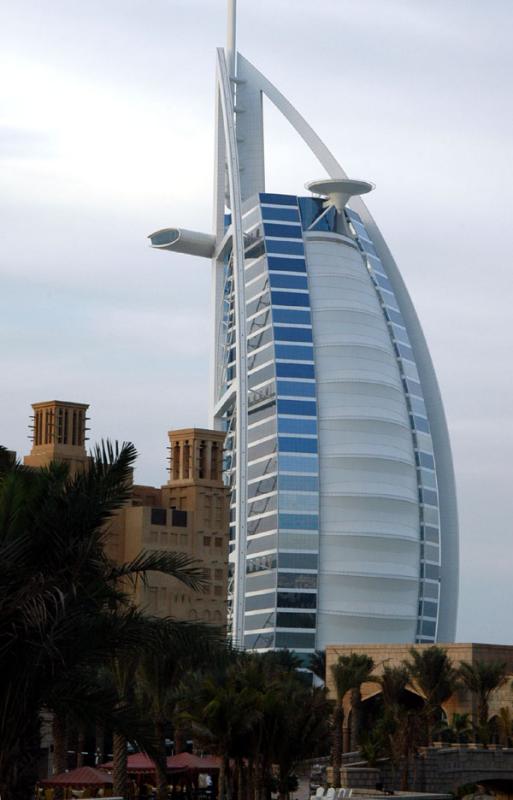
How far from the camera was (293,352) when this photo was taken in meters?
163

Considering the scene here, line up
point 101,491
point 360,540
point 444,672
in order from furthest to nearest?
point 360,540
point 444,672
point 101,491

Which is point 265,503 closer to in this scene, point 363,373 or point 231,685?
point 363,373

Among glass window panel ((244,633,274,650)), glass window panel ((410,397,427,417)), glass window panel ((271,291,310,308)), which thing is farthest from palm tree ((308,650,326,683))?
glass window panel ((271,291,310,308))

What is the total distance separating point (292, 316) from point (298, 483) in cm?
1721

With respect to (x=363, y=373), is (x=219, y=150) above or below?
above

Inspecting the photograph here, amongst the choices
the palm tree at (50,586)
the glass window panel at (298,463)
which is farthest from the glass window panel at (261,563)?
the palm tree at (50,586)

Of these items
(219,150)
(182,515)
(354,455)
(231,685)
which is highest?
(219,150)

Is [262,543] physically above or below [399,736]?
above

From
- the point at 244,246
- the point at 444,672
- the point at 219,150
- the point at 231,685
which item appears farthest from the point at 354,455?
the point at 231,685

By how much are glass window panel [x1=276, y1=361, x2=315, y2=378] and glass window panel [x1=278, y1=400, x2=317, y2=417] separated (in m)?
2.64

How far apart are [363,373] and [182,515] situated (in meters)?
66.0

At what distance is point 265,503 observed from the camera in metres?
161

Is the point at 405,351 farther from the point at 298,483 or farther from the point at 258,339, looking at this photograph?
the point at 298,483

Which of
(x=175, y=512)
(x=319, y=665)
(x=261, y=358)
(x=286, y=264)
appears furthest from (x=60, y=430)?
(x=286, y=264)
